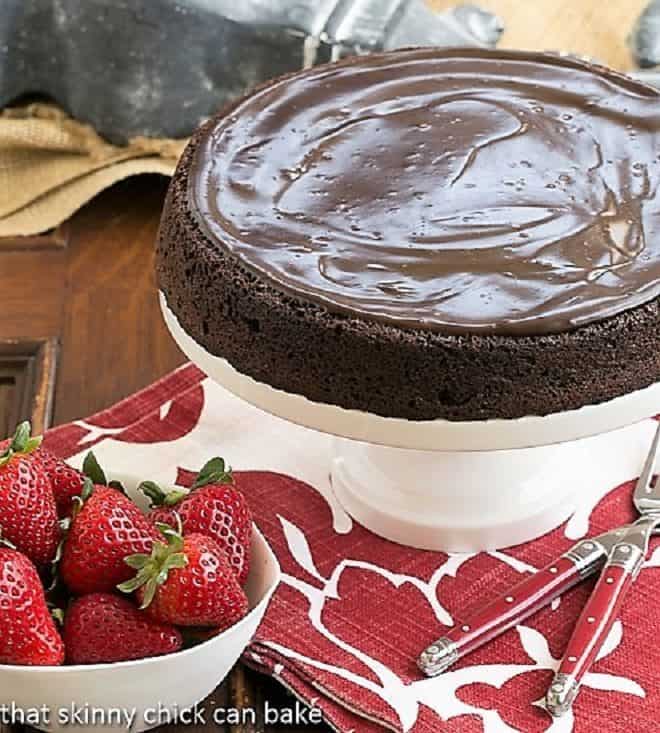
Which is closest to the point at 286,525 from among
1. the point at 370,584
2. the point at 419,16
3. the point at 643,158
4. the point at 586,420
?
the point at 370,584

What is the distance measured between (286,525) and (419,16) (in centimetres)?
80

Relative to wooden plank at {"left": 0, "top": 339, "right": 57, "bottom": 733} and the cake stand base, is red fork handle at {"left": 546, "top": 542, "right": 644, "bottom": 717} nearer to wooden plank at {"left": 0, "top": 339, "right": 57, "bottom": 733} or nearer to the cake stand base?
the cake stand base

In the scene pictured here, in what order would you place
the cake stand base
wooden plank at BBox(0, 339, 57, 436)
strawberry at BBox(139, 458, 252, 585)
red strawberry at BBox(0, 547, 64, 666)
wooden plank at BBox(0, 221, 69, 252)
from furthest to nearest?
Result: wooden plank at BBox(0, 221, 69, 252)
wooden plank at BBox(0, 339, 57, 436)
the cake stand base
strawberry at BBox(139, 458, 252, 585)
red strawberry at BBox(0, 547, 64, 666)

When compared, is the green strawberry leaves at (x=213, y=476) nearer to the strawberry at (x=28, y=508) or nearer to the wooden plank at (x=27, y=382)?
the strawberry at (x=28, y=508)

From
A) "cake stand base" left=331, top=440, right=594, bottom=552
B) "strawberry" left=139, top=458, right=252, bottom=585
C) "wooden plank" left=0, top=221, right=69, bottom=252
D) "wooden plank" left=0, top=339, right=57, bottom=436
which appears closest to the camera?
"strawberry" left=139, top=458, right=252, bottom=585

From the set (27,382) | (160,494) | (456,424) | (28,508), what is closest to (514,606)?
(456,424)

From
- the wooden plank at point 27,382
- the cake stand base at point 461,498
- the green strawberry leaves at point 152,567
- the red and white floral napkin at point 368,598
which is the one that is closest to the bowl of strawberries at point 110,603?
the green strawberry leaves at point 152,567

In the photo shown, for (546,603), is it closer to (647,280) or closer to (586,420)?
(586,420)

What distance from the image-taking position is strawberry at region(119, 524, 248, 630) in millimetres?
1012

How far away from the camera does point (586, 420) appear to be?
45.1 inches

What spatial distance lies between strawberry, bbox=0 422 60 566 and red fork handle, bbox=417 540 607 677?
31 cm

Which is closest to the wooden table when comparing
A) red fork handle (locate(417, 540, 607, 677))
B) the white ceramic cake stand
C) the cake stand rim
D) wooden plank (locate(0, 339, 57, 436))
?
wooden plank (locate(0, 339, 57, 436))

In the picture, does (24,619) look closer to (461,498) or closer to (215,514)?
(215,514)

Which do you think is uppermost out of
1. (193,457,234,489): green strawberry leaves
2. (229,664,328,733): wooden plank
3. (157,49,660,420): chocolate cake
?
(157,49,660,420): chocolate cake
